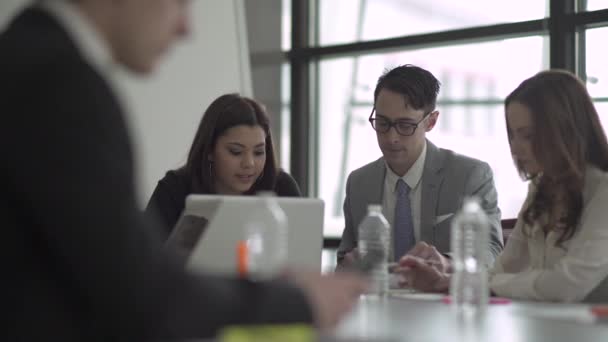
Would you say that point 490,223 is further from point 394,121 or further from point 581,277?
point 581,277

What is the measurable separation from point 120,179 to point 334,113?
458cm

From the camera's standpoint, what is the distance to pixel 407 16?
5188 mm

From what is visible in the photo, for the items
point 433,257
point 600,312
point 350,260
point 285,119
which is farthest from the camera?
point 285,119

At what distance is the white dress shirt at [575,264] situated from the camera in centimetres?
230

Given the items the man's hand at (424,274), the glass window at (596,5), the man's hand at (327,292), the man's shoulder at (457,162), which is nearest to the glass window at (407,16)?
the glass window at (596,5)

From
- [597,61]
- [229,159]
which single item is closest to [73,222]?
[229,159]

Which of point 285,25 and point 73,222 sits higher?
point 285,25

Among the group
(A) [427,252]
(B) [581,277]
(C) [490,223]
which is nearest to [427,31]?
(C) [490,223]

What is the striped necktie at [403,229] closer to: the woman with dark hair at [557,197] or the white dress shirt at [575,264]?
the woman with dark hair at [557,197]

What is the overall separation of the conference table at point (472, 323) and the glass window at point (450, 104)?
2348mm

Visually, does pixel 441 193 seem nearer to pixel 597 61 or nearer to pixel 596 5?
pixel 597 61

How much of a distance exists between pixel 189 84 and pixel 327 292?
161 inches

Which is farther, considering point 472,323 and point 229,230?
point 229,230

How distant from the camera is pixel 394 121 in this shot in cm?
342
